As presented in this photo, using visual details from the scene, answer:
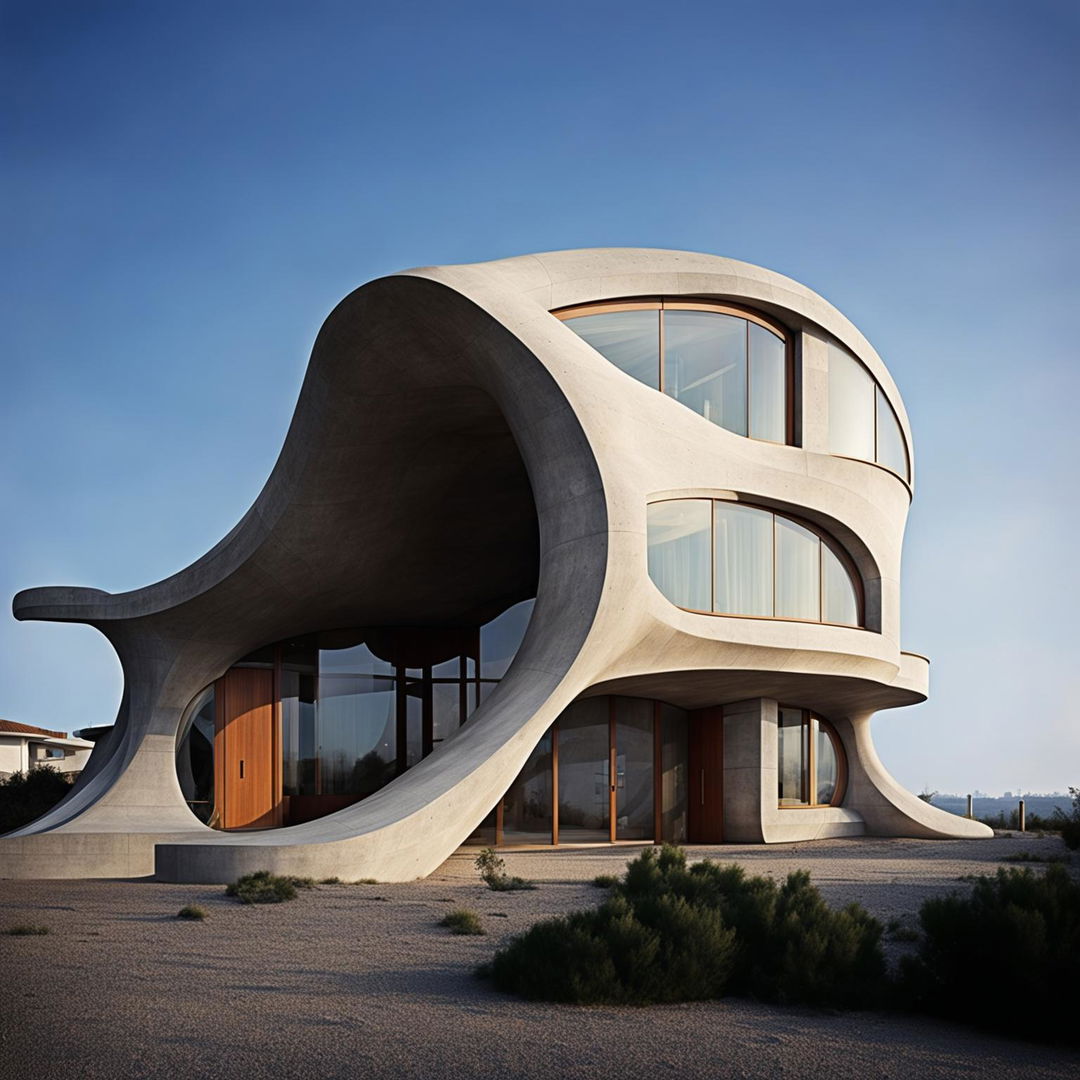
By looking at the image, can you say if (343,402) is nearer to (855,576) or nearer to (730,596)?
(730,596)

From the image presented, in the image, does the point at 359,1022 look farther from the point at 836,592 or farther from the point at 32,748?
the point at 32,748

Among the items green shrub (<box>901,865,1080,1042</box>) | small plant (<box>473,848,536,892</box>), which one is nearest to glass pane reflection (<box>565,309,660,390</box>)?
small plant (<box>473,848,536,892</box>)

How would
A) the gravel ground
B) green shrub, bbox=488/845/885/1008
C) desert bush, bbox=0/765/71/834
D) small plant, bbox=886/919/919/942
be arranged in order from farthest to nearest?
1. desert bush, bbox=0/765/71/834
2. small plant, bbox=886/919/919/942
3. green shrub, bbox=488/845/885/1008
4. the gravel ground

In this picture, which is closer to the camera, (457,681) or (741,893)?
(741,893)

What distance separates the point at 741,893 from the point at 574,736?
12.9 m

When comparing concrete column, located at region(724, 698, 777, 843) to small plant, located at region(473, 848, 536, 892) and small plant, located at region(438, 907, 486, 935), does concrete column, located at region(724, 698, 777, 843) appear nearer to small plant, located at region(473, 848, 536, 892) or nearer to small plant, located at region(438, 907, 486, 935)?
small plant, located at region(473, 848, 536, 892)

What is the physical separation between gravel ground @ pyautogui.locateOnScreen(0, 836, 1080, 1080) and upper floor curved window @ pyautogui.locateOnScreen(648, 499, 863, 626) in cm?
926

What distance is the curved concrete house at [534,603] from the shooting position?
57.6 ft

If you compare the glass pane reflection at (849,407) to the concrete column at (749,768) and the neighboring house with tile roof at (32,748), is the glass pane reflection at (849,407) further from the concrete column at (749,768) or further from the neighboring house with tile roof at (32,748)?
the neighboring house with tile roof at (32,748)

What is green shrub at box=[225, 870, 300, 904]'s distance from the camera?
12.0 metres

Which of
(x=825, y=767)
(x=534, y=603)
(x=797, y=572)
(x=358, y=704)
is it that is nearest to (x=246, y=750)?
(x=358, y=704)

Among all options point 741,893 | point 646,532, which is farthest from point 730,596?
point 741,893

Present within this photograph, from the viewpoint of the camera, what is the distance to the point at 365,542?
922 inches

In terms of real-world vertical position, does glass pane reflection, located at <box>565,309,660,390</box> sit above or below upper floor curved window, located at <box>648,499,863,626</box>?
above
